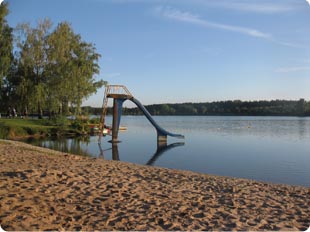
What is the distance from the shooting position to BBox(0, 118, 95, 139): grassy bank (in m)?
21.5

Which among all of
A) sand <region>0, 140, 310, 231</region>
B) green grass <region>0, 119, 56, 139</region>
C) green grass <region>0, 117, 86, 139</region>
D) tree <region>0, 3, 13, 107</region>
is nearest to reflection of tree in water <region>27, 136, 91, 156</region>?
green grass <region>0, 119, 56, 139</region>

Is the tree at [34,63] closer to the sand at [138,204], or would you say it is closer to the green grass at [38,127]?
the green grass at [38,127]

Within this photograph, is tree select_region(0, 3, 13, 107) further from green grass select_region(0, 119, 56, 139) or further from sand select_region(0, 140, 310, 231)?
sand select_region(0, 140, 310, 231)

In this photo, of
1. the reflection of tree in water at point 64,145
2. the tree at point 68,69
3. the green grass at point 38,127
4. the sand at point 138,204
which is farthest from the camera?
the tree at point 68,69

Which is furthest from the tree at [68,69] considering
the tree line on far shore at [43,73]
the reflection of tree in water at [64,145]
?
the reflection of tree in water at [64,145]

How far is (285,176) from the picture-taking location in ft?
35.2

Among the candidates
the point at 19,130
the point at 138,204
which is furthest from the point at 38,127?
the point at 138,204

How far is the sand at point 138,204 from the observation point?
13.9ft

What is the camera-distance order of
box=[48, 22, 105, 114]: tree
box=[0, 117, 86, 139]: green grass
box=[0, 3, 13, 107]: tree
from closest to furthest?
1. box=[0, 3, 13, 107]: tree
2. box=[0, 117, 86, 139]: green grass
3. box=[48, 22, 105, 114]: tree

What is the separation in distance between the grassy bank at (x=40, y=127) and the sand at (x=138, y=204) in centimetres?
1551

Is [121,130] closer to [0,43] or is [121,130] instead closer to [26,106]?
[26,106]

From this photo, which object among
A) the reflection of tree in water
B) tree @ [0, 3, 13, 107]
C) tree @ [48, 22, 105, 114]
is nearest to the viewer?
the reflection of tree in water

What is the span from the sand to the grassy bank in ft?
50.9

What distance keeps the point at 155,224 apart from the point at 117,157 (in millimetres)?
11070
